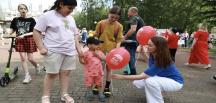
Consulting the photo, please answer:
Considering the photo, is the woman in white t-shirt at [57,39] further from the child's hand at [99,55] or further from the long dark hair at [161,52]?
the long dark hair at [161,52]

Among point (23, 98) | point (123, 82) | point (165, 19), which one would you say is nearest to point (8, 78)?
point (23, 98)

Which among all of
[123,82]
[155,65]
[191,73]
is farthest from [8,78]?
[191,73]

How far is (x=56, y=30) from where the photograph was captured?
20.1ft

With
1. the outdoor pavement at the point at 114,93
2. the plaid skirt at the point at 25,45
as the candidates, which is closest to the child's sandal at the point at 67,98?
the outdoor pavement at the point at 114,93

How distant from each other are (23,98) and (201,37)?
883 centimetres

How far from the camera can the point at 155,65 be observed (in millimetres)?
6254

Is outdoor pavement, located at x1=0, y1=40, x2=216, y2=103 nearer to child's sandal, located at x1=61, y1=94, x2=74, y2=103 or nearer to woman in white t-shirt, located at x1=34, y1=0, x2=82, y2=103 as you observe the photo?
child's sandal, located at x1=61, y1=94, x2=74, y2=103

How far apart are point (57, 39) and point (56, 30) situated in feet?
0.46

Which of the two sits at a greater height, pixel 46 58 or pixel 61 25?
pixel 61 25

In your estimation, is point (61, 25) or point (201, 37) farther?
point (201, 37)

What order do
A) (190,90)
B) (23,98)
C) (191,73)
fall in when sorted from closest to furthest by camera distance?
(23,98)
(190,90)
(191,73)

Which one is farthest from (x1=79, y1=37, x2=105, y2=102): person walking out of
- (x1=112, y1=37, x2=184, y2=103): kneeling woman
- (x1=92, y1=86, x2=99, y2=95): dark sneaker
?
(x1=112, y1=37, x2=184, y2=103): kneeling woman

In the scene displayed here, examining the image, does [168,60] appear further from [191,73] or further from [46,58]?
[191,73]


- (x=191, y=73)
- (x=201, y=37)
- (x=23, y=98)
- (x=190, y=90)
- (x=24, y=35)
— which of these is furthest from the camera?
(x=201, y=37)
